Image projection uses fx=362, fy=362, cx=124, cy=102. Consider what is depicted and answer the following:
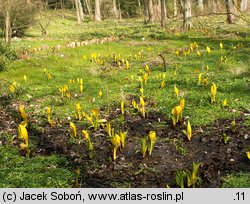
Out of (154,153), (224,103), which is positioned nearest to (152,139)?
(154,153)

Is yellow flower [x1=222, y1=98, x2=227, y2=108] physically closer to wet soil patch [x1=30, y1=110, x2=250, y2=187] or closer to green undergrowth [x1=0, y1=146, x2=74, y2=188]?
wet soil patch [x1=30, y1=110, x2=250, y2=187]

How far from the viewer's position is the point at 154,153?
6.88 m

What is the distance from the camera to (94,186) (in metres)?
5.80

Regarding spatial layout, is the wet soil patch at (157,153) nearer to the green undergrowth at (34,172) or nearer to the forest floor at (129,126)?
the forest floor at (129,126)

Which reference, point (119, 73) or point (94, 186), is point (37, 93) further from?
point (94, 186)

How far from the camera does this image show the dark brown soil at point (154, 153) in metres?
5.98

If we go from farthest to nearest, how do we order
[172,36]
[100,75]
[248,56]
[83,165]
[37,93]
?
[172,36] < [248,56] < [100,75] < [37,93] < [83,165]

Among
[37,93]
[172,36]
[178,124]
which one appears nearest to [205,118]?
[178,124]

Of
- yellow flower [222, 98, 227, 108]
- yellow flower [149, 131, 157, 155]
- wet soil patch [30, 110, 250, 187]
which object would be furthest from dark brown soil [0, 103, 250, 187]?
yellow flower [222, 98, 227, 108]

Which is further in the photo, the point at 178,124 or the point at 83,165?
the point at 178,124

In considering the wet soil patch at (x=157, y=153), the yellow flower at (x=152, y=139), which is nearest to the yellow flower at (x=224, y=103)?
the wet soil patch at (x=157, y=153)

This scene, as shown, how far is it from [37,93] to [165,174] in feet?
21.7

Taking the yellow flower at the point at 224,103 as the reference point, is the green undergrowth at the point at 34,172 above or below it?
below

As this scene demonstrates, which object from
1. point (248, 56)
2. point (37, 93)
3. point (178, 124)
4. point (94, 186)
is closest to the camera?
point (94, 186)
